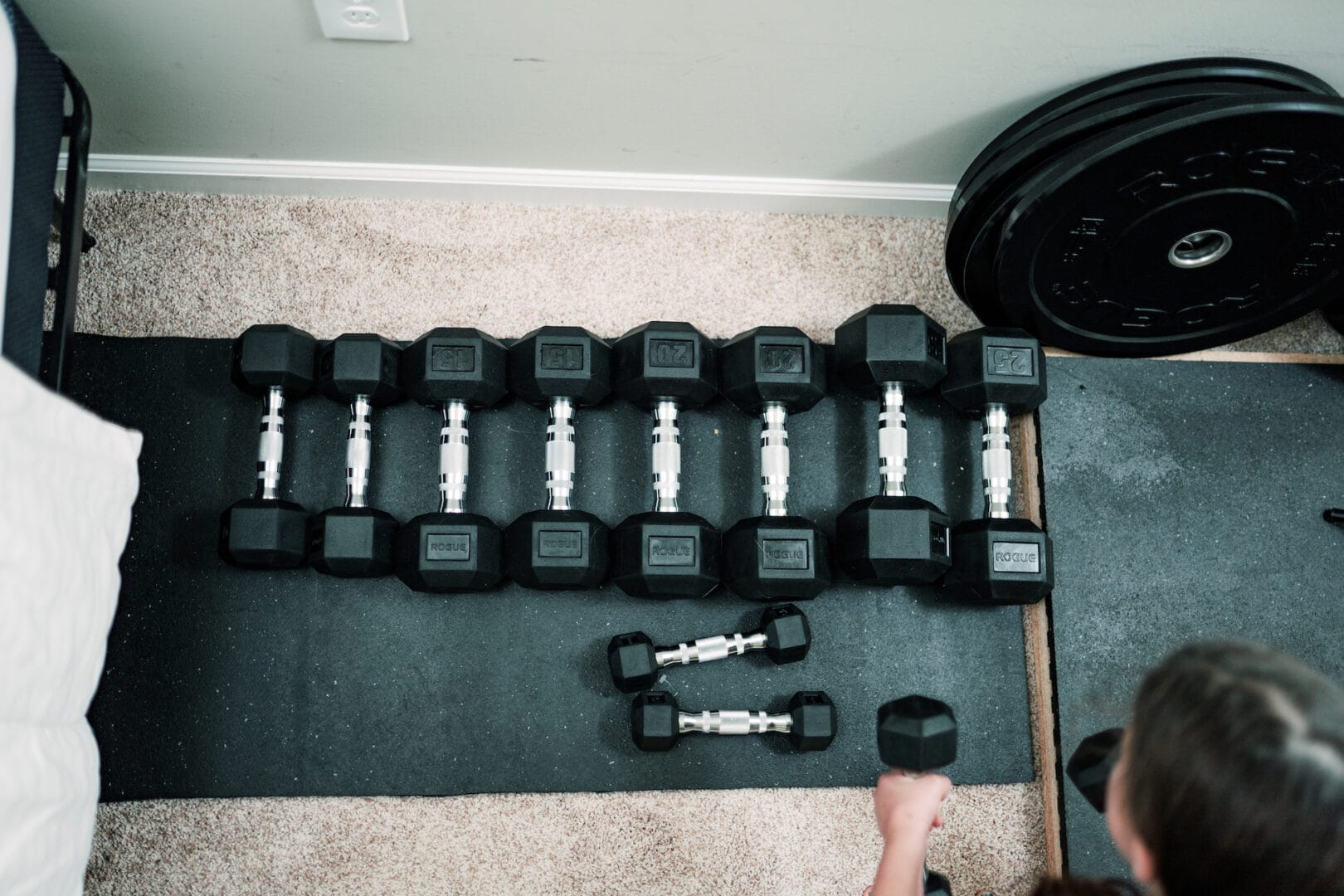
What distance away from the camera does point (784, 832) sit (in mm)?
1270

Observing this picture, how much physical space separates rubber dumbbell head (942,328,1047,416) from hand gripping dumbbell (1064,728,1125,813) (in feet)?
1.49

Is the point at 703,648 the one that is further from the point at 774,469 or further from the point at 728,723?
the point at 774,469

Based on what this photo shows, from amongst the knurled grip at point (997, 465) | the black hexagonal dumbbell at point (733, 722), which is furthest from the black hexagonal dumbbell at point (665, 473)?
the knurled grip at point (997, 465)

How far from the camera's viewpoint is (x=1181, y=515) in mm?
1337

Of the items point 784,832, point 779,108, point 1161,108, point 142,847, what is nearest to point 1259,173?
point 1161,108

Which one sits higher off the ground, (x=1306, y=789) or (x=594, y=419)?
(x=594, y=419)

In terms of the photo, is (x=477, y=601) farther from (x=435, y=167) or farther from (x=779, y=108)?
(x=779, y=108)

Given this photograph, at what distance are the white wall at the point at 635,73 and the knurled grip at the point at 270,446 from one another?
15.1 inches

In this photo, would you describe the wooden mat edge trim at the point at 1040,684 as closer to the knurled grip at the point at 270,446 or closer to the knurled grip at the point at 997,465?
the knurled grip at the point at 997,465

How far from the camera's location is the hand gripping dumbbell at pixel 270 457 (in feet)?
3.92

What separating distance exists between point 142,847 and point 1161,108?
61.8 inches

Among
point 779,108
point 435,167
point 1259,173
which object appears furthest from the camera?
point 435,167

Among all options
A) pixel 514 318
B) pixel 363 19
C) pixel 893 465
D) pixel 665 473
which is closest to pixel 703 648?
pixel 665 473

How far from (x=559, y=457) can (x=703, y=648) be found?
0.31 meters
